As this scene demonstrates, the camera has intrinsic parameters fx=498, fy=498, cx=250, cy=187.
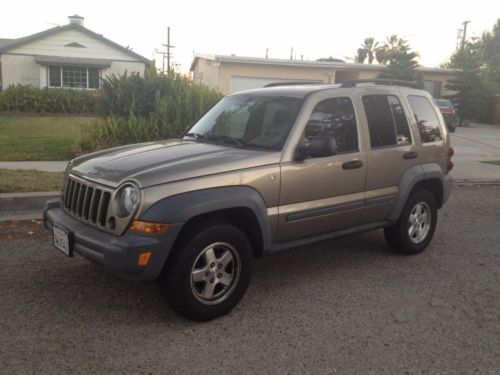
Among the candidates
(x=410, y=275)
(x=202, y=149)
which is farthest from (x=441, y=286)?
(x=202, y=149)

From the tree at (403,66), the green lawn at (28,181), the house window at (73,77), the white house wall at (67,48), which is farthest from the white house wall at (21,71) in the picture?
the green lawn at (28,181)

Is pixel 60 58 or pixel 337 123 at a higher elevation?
pixel 60 58

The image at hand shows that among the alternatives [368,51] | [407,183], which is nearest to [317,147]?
[407,183]

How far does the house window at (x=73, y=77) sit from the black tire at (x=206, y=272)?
28.9 metres

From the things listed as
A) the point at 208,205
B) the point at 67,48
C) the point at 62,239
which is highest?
the point at 67,48

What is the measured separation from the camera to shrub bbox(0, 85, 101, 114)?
77.6ft

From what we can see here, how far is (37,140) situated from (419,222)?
11012 millimetres

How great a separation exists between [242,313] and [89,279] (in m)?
1.48

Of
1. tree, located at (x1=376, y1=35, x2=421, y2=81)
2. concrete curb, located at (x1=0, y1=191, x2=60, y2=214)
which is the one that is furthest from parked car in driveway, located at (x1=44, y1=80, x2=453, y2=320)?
tree, located at (x1=376, y1=35, x2=421, y2=81)

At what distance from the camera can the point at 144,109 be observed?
11.1 m

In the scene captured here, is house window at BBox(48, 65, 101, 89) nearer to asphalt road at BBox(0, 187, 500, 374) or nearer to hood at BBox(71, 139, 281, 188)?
asphalt road at BBox(0, 187, 500, 374)

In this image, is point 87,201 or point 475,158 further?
point 475,158

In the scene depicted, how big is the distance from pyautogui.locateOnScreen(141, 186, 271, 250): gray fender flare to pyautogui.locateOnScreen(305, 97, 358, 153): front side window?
87 cm

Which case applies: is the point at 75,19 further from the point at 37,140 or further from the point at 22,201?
the point at 22,201
